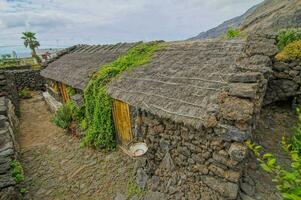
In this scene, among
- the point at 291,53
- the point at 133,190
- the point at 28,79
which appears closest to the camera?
the point at 133,190

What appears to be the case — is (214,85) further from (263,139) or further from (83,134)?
(83,134)

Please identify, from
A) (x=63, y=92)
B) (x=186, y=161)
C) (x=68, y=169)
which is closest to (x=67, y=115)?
(x=63, y=92)

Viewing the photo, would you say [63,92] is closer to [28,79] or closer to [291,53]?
[28,79]

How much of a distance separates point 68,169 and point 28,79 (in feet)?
57.1

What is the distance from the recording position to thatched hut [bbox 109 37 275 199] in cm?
443

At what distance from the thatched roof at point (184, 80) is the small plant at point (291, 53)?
1.78m

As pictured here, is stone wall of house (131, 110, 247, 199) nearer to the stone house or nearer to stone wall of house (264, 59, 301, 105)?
the stone house

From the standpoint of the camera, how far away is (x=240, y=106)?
14.2ft

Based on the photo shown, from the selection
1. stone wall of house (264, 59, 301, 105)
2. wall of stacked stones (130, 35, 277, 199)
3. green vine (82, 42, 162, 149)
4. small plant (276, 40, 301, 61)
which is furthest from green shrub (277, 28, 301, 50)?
green vine (82, 42, 162, 149)

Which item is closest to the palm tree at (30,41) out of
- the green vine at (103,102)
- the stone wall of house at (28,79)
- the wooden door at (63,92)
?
the stone wall of house at (28,79)

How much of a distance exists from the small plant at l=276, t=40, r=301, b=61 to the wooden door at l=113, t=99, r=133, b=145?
17.2ft

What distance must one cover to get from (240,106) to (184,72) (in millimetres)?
2474

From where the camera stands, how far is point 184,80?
6141 mm

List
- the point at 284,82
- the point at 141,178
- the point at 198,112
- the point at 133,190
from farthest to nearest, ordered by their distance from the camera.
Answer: the point at 284,82 → the point at 141,178 → the point at 133,190 → the point at 198,112
